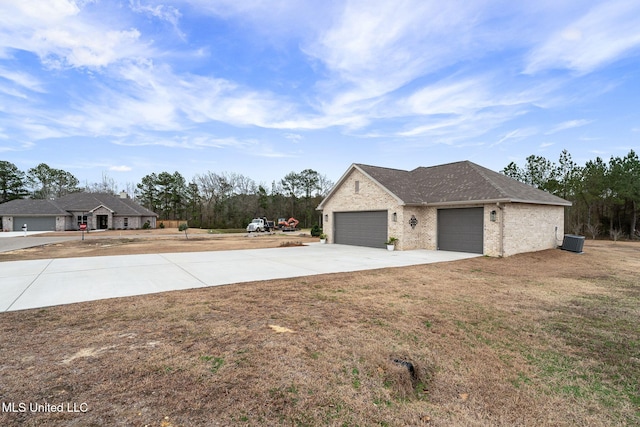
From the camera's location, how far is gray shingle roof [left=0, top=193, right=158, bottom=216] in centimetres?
3881

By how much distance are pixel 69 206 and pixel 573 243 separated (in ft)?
174

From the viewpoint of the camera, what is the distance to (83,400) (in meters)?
2.87

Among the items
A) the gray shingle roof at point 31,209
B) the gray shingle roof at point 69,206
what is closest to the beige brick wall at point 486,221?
the gray shingle roof at point 69,206

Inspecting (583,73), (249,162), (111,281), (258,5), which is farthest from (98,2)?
(249,162)

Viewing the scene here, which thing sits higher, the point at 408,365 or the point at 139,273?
the point at 408,365

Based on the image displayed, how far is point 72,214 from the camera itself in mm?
40156

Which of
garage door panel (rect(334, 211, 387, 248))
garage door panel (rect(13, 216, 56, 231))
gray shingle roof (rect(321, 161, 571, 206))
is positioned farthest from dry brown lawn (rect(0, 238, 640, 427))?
garage door panel (rect(13, 216, 56, 231))

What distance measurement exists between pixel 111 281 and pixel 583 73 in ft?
68.8

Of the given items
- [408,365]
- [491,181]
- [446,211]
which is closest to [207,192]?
[446,211]

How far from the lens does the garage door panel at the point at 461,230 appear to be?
14.5 meters

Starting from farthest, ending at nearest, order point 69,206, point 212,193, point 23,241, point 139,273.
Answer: point 212,193
point 69,206
point 23,241
point 139,273

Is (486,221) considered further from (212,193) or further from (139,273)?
(212,193)

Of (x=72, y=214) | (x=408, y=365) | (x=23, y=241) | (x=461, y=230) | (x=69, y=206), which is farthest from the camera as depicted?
(x=69, y=206)

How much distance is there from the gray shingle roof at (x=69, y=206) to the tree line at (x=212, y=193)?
672cm
